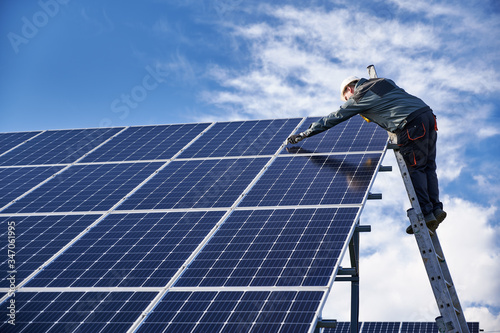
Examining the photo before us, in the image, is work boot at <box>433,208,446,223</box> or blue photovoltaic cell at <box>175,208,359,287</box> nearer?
blue photovoltaic cell at <box>175,208,359,287</box>

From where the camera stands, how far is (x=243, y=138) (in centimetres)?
1652

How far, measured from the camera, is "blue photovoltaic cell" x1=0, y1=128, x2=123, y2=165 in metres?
17.3

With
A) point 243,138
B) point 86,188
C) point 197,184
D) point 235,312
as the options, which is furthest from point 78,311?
point 243,138

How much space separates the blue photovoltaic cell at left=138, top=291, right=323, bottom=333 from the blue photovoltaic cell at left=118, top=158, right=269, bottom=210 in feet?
10.8

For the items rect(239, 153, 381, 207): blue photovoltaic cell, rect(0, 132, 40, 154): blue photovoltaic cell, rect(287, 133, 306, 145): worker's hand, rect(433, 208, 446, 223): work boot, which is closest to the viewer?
rect(433, 208, 446, 223): work boot

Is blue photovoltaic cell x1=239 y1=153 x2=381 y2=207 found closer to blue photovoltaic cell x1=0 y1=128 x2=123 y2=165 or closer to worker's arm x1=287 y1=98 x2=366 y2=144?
worker's arm x1=287 y1=98 x2=366 y2=144

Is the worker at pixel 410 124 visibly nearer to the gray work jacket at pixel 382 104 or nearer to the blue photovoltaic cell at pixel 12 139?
the gray work jacket at pixel 382 104

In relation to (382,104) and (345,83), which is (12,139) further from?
(382,104)

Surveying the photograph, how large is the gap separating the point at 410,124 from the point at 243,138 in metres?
6.20

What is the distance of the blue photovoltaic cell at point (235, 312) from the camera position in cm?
845

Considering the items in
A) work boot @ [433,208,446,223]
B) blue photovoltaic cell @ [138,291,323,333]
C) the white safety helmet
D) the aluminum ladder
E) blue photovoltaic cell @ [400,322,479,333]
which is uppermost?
blue photovoltaic cell @ [400,322,479,333]

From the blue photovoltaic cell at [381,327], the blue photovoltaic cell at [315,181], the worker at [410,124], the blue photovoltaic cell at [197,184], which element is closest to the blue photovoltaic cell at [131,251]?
the blue photovoltaic cell at [197,184]

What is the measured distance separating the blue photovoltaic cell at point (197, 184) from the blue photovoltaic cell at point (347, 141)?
1232mm

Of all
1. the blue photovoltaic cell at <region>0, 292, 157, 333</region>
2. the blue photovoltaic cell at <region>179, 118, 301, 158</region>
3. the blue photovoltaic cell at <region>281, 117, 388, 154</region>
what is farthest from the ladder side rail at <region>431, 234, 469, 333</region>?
the blue photovoltaic cell at <region>179, 118, 301, 158</region>
